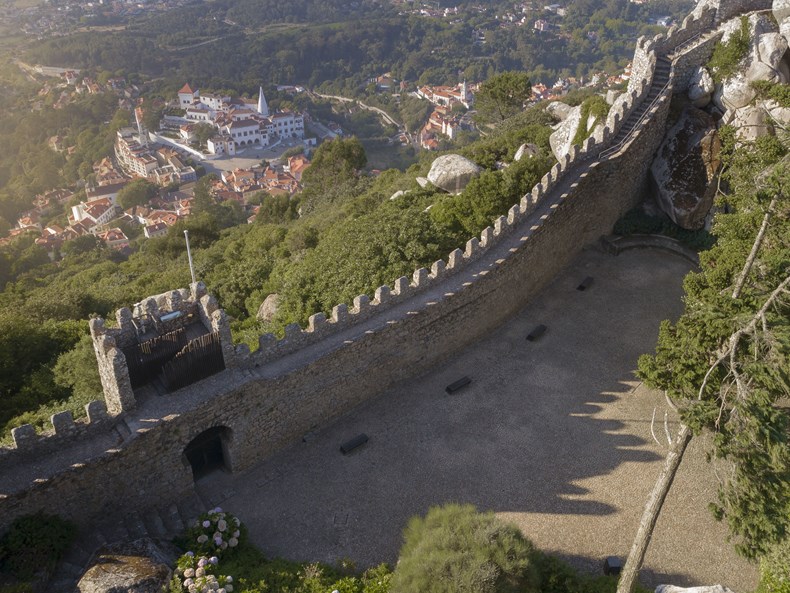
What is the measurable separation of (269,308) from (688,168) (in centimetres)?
1444

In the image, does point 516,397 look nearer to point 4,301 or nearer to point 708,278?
point 708,278

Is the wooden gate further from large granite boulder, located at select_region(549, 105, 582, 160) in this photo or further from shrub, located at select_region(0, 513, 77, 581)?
large granite boulder, located at select_region(549, 105, 582, 160)

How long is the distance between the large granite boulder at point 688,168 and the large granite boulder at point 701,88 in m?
0.37

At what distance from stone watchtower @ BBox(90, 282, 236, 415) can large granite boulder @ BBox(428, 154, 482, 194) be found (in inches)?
516

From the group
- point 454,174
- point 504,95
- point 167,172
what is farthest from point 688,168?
point 167,172

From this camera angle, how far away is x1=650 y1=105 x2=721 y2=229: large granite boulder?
20.0m

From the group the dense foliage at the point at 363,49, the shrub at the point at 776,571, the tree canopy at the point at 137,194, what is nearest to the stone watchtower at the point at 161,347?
the shrub at the point at 776,571

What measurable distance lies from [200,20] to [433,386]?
198m

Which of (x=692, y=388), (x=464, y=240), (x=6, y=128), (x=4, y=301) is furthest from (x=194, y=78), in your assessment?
(x=692, y=388)

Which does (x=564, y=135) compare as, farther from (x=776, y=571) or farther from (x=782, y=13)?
(x=776, y=571)

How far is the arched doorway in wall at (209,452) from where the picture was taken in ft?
41.1

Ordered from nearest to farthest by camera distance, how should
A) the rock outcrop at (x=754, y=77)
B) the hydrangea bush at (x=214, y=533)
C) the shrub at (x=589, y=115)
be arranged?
the hydrangea bush at (x=214, y=533) → the rock outcrop at (x=754, y=77) → the shrub at (x=589, y=115)

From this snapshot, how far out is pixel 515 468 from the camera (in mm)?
12984

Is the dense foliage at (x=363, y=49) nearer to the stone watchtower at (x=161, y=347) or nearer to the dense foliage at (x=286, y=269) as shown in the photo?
the dense foliage at (x=286, y=269)
